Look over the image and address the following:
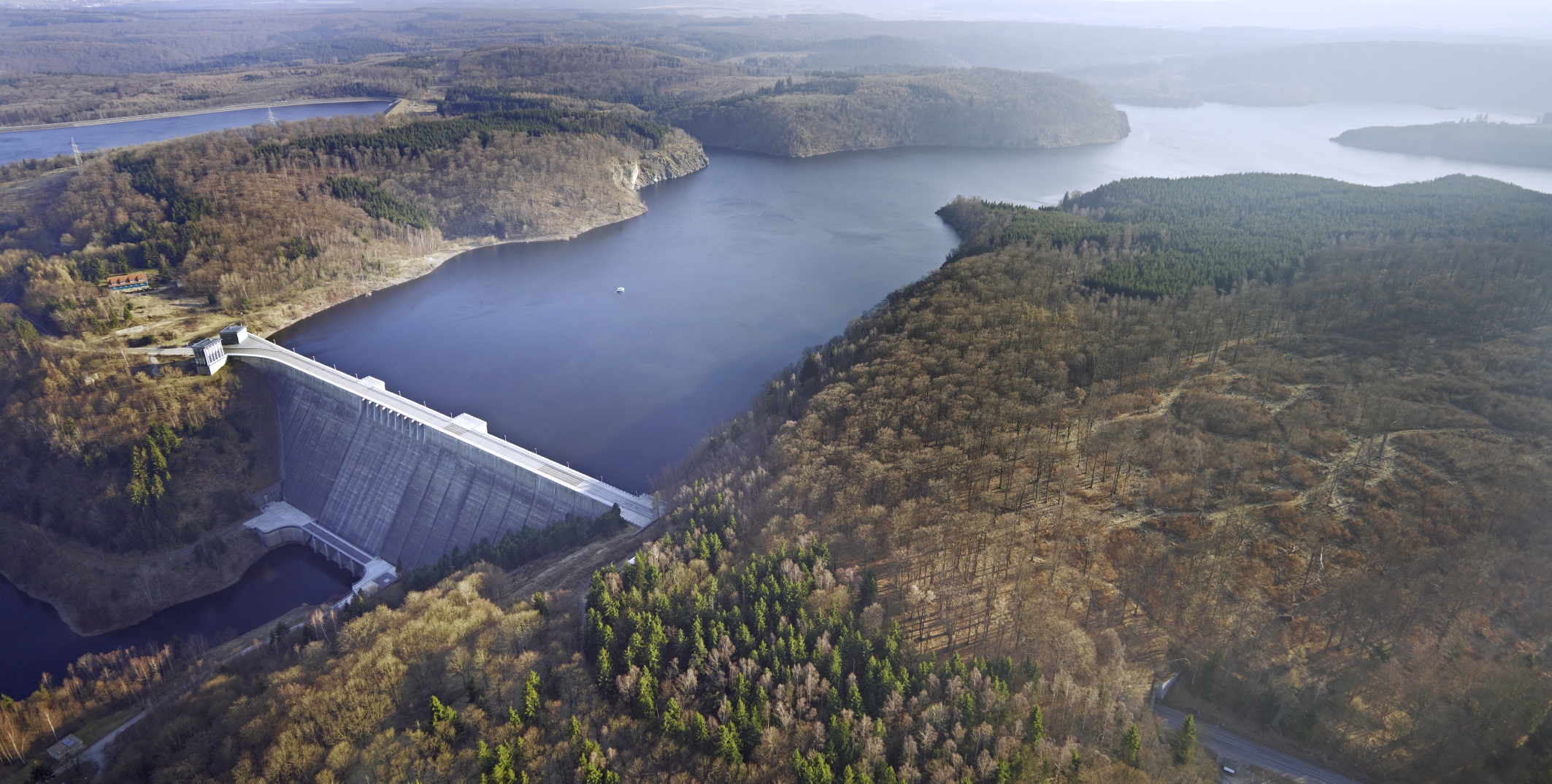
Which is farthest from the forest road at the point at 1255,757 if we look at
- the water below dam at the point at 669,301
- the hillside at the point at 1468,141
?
the hillside at the point at 1468,141

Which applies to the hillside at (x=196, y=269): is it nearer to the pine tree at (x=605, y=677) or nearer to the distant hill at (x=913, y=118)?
the distant hill at (x=913, y=118)

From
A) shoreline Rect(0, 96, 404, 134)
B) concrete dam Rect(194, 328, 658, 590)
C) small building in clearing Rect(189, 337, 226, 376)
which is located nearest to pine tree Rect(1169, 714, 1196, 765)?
concrete dam Rect(194, 328, 658, 590)

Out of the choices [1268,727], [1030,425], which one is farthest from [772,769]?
[1030,425]

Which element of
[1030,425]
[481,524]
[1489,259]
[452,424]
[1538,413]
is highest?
[1489,259]

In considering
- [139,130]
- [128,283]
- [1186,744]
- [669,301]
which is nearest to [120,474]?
[128,283]

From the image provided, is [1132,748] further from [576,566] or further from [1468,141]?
[1468,141]

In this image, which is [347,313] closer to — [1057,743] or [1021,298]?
[1021,298]
